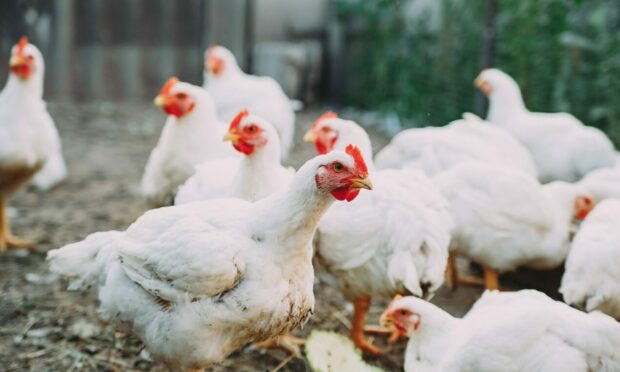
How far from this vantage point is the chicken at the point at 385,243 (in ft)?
10.3

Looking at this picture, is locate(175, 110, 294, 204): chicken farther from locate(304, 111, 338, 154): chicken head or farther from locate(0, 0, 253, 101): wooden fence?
locate(0, 0, 253, 101): wooden fence

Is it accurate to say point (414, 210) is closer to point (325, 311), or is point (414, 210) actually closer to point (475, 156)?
point (325, 311)

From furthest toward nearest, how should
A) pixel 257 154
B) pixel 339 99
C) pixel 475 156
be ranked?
pixel 339 99, pixel 475 156, pixel 257 154

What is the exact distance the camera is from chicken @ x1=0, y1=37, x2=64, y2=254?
4199 mm

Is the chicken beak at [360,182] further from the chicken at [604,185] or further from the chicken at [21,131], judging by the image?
the chicken at [21,131]

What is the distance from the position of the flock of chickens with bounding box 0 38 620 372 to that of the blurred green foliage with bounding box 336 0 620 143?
4.92 feet

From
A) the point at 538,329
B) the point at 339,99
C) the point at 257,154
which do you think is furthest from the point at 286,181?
the point at 339,99

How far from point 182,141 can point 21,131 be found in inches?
43.2

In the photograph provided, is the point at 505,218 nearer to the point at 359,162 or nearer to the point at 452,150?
the point at 452,150

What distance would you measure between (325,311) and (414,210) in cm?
98

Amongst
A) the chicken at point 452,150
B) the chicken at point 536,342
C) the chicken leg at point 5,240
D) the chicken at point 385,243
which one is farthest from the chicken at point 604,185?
the chicken leg at point 5,240

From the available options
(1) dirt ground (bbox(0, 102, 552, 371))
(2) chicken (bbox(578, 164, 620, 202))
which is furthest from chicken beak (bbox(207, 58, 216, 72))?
(2) chicken (bbox(578, 164, 620, 202))

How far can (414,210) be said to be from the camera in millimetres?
3223

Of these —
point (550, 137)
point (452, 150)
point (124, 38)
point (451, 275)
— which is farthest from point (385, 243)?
point (124, 38)
